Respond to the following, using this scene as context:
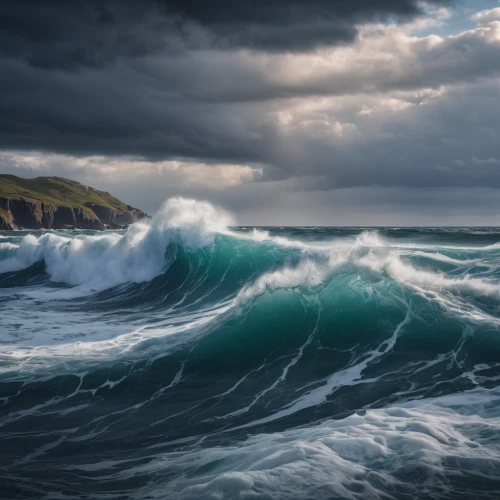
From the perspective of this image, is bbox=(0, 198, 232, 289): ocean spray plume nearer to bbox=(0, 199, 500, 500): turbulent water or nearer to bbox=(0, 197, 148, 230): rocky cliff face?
bbox=(0, 199, 500, 500): turbulent water

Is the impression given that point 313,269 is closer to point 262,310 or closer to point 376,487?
point 262,310

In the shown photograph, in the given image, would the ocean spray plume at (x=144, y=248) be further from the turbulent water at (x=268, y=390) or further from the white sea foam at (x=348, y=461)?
the white sea foam at (x=348, y=461)

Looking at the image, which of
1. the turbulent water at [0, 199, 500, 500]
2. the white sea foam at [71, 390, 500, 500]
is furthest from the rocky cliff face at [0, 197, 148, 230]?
the white sea foam at [71, 390, 500, 500]

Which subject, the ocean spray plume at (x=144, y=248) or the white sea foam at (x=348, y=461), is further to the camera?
the ocean spray plume at (x=144, y=248)

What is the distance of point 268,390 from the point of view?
1011 centimetres

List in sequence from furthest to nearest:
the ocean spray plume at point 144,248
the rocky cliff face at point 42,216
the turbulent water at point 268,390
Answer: the rocky cliff face at point 42,216 → the ocean spray plume at point 144,248 → the turbulent water at point 268,390

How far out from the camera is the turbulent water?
607 cm

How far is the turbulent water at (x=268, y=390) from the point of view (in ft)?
19.9

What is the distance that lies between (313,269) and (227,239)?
39.8 ft

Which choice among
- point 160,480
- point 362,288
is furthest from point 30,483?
point 362,288

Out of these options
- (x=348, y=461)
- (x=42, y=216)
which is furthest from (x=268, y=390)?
(x=42, y=216)

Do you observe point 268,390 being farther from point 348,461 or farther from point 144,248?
point 144,248

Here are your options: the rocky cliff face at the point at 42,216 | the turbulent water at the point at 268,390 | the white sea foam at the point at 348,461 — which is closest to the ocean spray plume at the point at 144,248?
the turbulent water at the point at 268,390

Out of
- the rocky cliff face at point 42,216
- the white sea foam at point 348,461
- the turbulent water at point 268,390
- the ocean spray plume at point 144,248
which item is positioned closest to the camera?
the white sea foam at point 348,461
